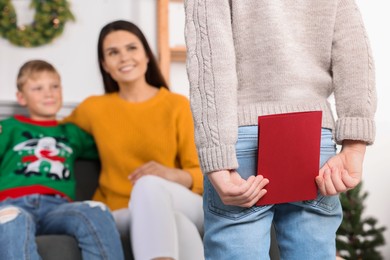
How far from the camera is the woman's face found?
7.28 ft

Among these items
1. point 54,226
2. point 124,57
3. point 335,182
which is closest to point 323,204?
point 335,182

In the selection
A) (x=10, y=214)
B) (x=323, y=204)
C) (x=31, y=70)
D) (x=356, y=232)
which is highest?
(x=31, y=70)

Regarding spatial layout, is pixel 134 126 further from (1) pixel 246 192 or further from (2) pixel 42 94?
(1) pixel 246 192

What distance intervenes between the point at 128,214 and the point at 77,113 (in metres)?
0.55

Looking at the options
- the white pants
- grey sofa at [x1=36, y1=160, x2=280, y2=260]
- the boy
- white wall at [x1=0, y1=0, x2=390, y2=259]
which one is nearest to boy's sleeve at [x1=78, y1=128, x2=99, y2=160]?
the boy

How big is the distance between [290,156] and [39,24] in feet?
7.90

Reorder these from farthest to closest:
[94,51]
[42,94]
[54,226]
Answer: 1. [94,51]
2. [42,94]
3. [54,226]

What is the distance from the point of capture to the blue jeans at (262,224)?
0.94m

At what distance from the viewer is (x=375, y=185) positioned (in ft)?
10.6

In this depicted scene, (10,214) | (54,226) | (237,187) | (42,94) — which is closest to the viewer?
(237,187)

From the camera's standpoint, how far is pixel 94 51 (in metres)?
3.20

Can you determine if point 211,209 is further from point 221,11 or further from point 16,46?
point 16,46

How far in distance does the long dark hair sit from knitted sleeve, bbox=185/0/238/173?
1.33m

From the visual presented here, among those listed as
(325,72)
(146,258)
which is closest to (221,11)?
(325,72)
